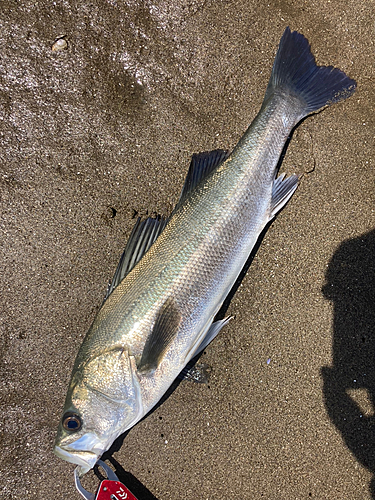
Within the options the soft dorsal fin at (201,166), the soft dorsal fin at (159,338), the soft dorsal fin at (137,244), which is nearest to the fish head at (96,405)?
the soft dorsal fin at (159,338)

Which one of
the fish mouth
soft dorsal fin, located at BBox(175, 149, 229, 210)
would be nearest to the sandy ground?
soft dorsal fin, located at BBox(175, 149, 229, 210)

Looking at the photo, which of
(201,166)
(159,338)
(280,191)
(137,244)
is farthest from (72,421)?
(280,191)

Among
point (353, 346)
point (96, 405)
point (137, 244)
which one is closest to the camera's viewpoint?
point (96, 405)

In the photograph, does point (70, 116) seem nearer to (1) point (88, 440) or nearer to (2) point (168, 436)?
(1) point (88, 440)

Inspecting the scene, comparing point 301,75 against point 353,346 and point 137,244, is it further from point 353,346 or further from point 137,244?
point 353,346

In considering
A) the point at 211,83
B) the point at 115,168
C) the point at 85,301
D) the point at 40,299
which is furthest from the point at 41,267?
the point at 211,83

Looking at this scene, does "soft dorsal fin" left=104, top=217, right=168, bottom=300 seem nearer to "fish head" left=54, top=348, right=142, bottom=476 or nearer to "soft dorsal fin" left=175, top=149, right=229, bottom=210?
"soft dorsal fin" left=175, top=149, right=229, bottom=210
